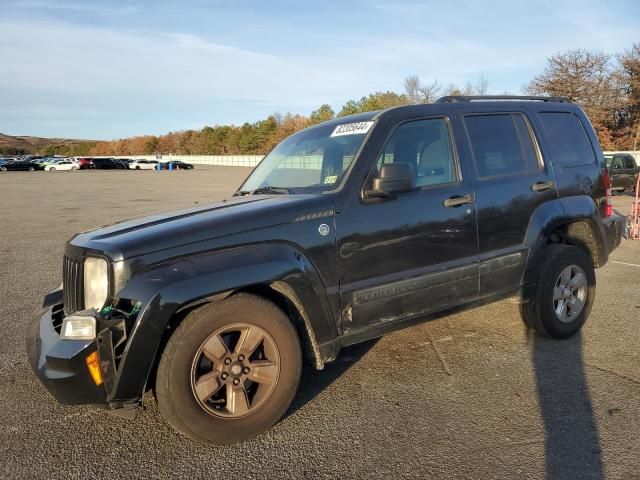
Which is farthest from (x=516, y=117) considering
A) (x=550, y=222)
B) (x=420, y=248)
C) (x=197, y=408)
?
(x=197, y=408)

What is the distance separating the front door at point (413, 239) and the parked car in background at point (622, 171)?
18385 mm

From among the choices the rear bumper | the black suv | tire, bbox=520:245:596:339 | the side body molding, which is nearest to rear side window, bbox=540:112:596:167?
the black suv

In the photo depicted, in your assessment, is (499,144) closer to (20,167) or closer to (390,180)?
(390,180)

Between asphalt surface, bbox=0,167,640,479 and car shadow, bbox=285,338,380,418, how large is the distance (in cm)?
1

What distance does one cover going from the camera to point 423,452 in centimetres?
275

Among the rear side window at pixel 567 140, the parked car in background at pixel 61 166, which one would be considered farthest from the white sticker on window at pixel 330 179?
the parked car in background at pixel 61 166

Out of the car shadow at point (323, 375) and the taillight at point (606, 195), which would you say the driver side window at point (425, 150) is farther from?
the taillight at point (606, 195)

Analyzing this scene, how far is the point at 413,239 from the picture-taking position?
345 centimetres

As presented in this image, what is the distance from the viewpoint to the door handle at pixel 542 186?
4145 millimetres

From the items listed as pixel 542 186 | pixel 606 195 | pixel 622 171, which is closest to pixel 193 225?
pixel 542 186

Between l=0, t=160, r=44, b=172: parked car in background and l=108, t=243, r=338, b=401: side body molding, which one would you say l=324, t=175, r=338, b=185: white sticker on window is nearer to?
l=108, t=243, r=338, b=401: side body molding

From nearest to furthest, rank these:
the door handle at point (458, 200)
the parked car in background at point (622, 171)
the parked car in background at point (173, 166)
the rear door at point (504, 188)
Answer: the door handle at point (458, 200)
the rear door at point (504, 188)
the parked car in background at point (622, 171)
the parked car in background at point (173, 166)

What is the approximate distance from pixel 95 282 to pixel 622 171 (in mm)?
21119

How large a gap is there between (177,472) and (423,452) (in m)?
1.33
